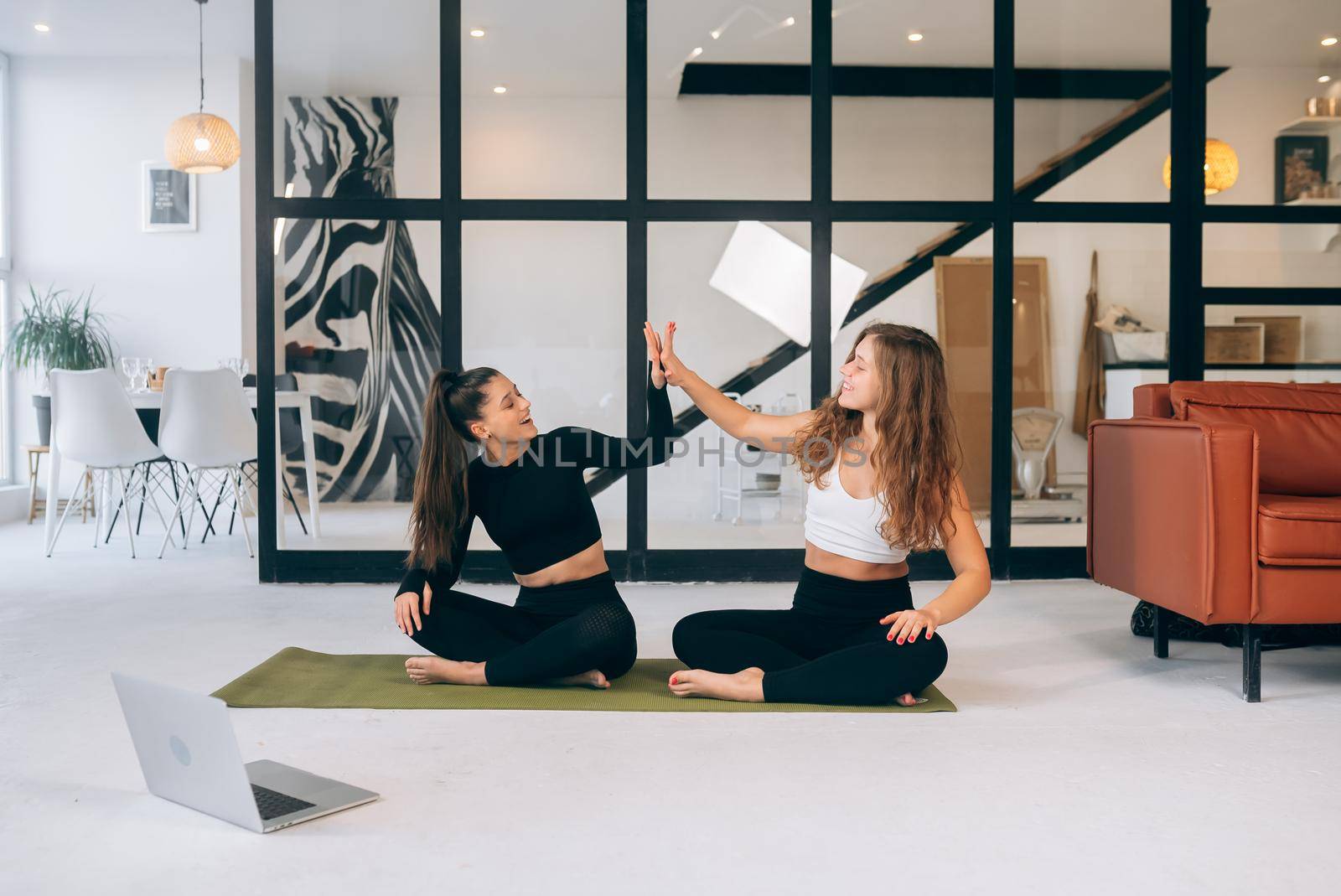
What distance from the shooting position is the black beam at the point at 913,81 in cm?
440

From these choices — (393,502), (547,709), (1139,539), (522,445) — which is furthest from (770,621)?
(393,502)

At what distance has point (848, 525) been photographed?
258 centimetres

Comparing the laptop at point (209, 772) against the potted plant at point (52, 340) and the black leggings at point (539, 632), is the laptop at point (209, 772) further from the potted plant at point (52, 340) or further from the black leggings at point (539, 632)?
the potted plant at point (52, 340)

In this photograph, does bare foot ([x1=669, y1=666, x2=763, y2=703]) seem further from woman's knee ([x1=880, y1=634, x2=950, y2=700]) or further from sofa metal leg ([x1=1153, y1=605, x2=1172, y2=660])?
sofa metal leg ([x1=1153, y1=605, x2=1172, y2=660])

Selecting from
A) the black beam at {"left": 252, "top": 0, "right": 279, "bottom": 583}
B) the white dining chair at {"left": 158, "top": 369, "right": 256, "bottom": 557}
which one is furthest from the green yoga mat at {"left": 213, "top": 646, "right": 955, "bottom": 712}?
the white dining chair at {"left": 158, "top": 369, "right": 256, "bottom": 557}

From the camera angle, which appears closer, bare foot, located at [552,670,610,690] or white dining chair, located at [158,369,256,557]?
bare foot, located at [552,670,610,690]

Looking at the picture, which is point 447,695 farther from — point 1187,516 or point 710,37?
point 710,37

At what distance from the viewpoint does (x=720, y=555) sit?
4.45m

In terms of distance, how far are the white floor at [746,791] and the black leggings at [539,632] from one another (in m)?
0.18

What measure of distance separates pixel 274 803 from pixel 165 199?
21.6 feet

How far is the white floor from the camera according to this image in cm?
160

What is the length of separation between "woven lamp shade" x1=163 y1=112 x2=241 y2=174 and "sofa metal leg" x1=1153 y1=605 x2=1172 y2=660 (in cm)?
563

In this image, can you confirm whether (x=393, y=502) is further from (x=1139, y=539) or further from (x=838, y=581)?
(x=1139, y=539)

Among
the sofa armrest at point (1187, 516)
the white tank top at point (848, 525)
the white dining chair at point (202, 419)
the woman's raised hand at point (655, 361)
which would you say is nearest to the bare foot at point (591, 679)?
the white tank top at point (848, 525)
